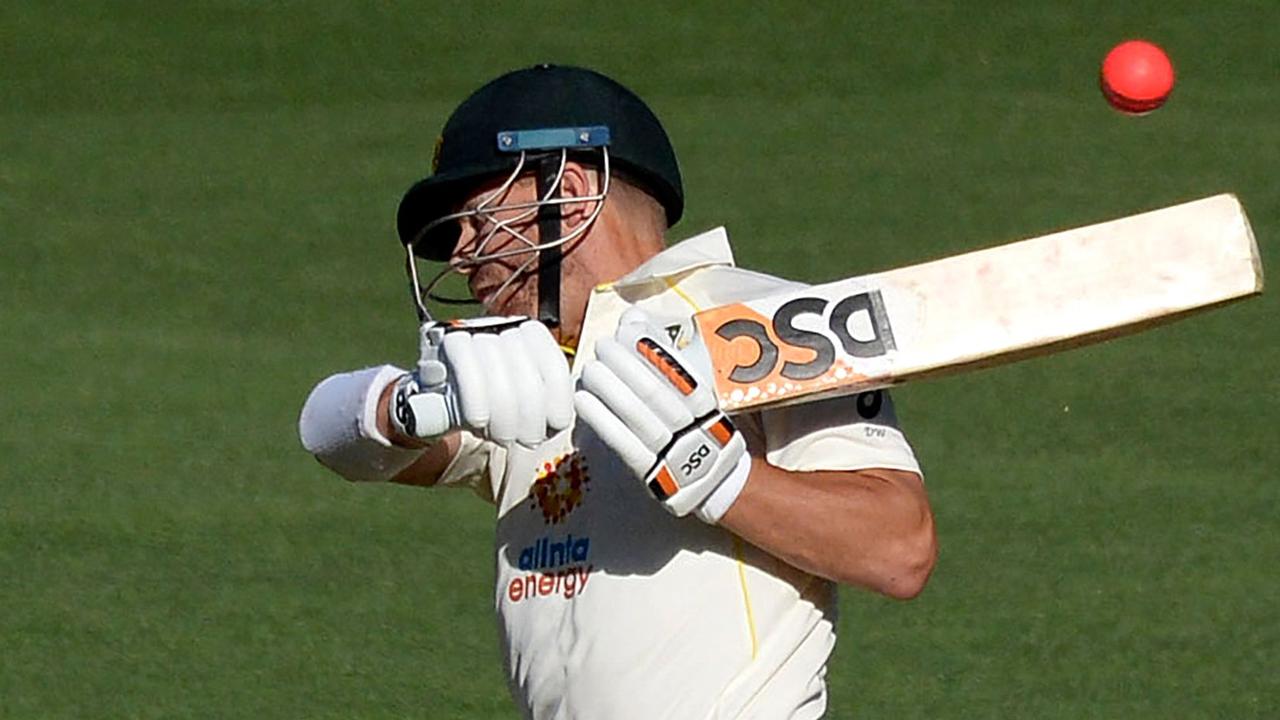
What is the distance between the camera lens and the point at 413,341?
8.73 metres

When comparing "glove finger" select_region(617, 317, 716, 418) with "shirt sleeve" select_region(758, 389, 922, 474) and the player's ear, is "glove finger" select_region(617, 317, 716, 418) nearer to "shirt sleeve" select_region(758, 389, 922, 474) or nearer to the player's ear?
"shirt sleeve" select_region(758, 389, 922, 474)

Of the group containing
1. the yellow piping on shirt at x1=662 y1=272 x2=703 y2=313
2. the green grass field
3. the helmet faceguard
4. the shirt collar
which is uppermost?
the helmet faceguard

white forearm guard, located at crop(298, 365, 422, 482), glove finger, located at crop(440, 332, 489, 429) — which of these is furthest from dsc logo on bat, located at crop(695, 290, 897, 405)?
white forearm guard, located at crop(298, 365, 422, 482)

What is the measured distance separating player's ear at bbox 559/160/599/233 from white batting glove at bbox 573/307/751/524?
1.79 feet

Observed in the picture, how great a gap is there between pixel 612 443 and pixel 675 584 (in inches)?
15.8

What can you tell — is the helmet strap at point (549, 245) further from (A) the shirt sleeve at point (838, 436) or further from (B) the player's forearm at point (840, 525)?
(B) the player's forearm at point (840, 525)

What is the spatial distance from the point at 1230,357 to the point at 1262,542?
1.61m

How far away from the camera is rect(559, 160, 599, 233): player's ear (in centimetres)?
365

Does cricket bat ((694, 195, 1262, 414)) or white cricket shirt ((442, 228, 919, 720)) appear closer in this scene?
cricket bat ((694, 195, 1262, 414))

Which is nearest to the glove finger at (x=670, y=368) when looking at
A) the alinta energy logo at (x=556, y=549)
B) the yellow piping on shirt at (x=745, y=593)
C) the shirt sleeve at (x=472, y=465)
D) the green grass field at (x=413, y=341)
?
the yellow piping on shirt at (x=745, y=593)

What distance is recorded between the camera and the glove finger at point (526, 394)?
3109mm

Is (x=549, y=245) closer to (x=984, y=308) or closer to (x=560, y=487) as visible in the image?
(x=560, y=487)

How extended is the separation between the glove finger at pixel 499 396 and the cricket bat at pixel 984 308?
32 centimetres

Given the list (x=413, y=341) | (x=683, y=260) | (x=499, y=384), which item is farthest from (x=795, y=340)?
(x=413, y=341)
